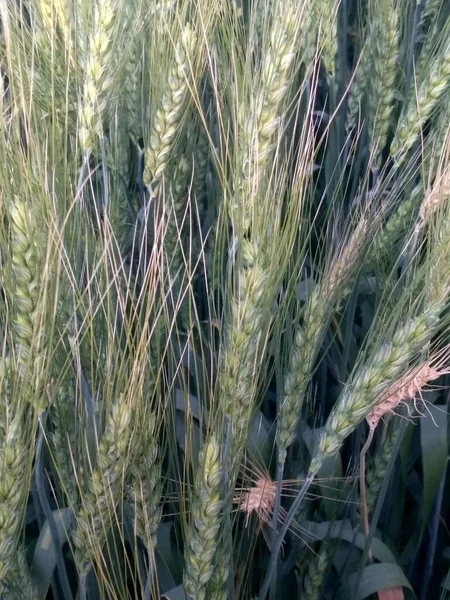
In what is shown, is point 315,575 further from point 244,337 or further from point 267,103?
point 267,103

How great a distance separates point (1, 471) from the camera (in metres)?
0.53

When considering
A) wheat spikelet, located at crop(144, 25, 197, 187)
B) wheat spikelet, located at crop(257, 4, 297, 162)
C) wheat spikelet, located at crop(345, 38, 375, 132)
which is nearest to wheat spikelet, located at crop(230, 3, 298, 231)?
wheat spikelet, located at crop(257, 4, 297, 162)

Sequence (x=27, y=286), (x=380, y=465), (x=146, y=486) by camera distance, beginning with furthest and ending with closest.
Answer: (x=380, y=465) → (x=146, y=486) → (x=27, y=286)

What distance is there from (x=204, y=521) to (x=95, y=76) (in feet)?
1.35

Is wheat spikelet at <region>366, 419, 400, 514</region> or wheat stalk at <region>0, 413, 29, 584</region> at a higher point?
wheat stalk at <region>0, 413, 29, 584</region>

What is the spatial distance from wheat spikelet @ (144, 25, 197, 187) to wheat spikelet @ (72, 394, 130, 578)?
244 mm

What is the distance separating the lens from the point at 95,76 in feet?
2.03

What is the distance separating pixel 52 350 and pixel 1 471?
11cm

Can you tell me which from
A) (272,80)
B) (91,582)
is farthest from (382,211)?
(91,582)

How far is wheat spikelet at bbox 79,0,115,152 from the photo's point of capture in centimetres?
60

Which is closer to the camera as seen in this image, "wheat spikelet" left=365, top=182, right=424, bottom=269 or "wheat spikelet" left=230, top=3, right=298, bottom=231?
"wheat spikelet" left=230, top=3, right=298, bottom=231

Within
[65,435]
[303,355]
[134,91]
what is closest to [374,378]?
[303,355]

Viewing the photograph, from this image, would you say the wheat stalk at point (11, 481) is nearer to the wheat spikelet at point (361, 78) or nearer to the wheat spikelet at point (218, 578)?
the wheat spikelet at point (218, 578)

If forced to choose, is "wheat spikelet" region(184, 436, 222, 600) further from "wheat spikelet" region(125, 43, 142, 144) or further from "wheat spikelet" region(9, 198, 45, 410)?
"wheat spikelet" region(125, 43, 142, 144)
